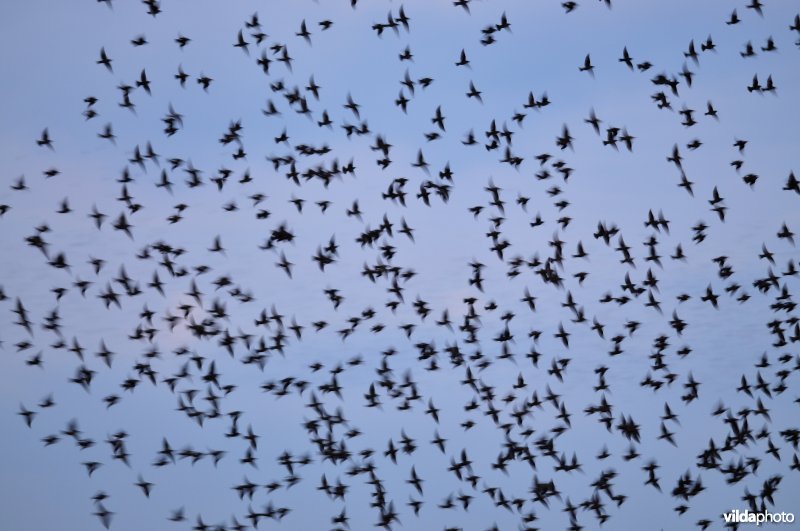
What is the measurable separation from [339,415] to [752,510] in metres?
21.8

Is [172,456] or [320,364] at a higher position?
[320,364]

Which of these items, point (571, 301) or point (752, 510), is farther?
point (571, 301)

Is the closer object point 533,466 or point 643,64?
point 643,64

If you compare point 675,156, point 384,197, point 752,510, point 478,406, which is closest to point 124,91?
point 384,197

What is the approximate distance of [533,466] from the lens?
2297 inches

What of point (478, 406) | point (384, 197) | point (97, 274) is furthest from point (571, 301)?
point (97, 274)

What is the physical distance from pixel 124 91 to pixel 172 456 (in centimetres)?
1885

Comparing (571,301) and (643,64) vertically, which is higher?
(643,64)

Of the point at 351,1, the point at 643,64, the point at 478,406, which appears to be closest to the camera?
the point at 351,1

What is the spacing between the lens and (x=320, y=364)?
56562 mm

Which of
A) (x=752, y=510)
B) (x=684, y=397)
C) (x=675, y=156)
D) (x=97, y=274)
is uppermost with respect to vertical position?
(x=675, y=156)

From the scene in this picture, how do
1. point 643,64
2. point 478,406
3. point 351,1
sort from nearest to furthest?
1. point 351,1
2. point 643,64
3. point 478,406

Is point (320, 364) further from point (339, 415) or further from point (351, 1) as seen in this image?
point (351, 1)

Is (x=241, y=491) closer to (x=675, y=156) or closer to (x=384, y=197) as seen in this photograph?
(x=384, y=197)
